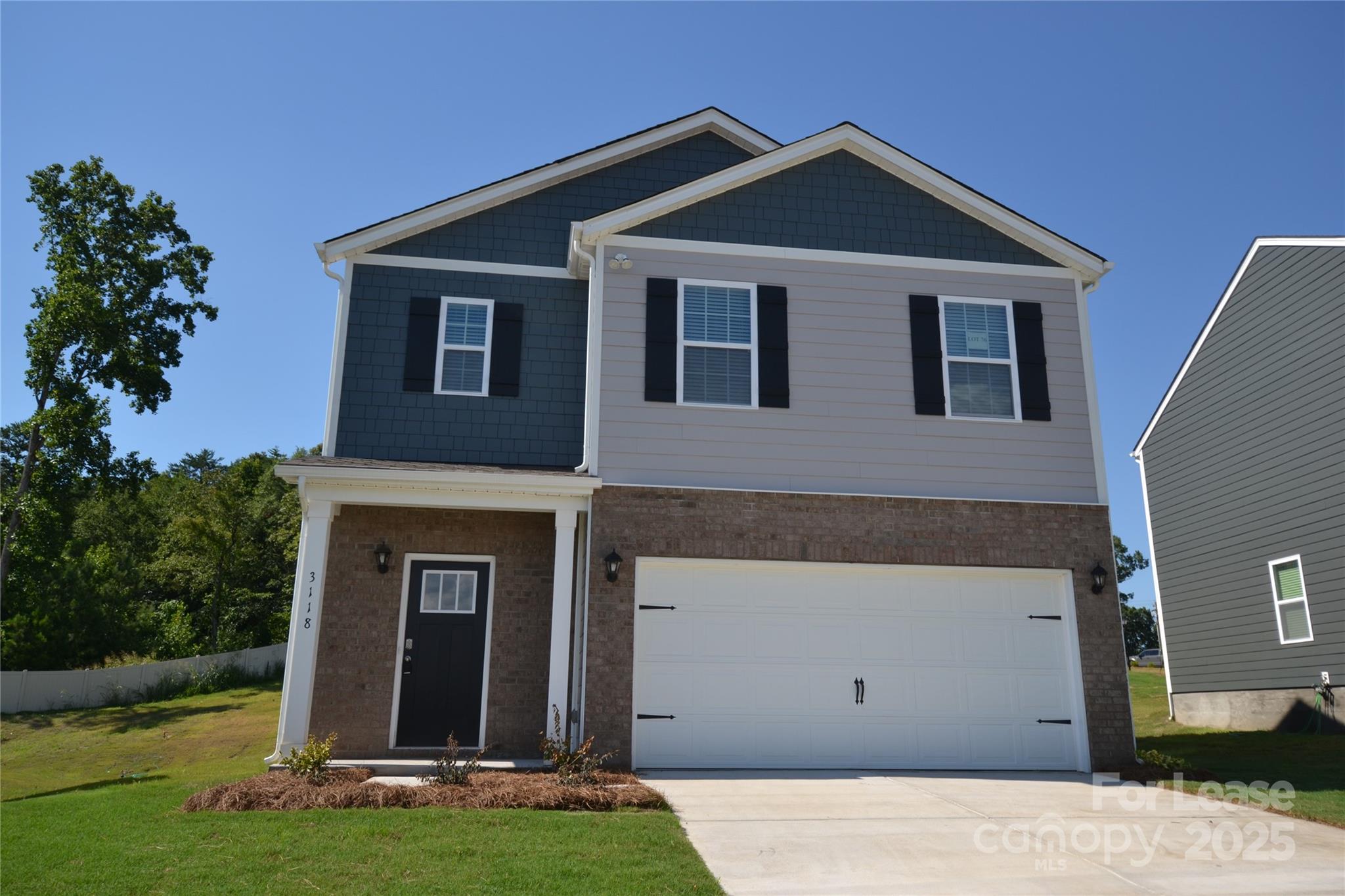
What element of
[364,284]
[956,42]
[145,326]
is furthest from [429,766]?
[145,326]

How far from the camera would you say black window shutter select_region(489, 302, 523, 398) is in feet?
38.2

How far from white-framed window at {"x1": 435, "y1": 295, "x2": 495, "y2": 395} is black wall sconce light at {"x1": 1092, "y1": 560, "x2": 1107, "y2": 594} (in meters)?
7.40

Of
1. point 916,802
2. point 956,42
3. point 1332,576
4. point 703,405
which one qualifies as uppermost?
point 956,42

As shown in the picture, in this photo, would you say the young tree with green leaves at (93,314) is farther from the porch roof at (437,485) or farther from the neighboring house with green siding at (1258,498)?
the neighboring house with green siding at (1258,498)

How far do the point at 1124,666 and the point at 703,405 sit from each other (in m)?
5.51

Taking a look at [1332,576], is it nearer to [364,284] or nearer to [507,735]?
[507,735]

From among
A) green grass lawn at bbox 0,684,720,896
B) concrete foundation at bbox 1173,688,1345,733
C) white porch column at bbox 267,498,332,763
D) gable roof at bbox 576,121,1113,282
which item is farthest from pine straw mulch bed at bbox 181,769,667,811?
concrete foundation at bbox 1173,688,1345,733

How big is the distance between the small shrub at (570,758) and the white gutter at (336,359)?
4.26 metres

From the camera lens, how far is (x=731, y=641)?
33.7 feet

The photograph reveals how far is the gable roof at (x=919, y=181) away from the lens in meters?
11.6

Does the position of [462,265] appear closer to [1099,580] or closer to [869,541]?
[869,541]

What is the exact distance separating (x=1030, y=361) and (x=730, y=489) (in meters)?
4.04

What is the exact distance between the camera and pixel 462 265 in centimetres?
1209

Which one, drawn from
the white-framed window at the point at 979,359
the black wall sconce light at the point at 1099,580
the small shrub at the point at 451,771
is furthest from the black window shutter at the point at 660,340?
the black wall sconce light at the point at 1099,580
